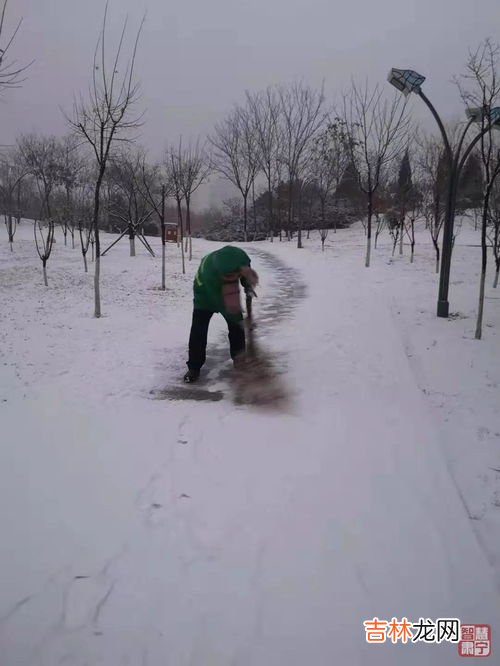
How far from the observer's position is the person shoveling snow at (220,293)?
4.31 m

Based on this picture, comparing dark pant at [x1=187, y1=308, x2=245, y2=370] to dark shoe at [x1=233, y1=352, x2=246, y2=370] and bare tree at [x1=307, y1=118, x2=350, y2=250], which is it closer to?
dark shoe at [x1=233, y1=352, x2=246, y2=370]

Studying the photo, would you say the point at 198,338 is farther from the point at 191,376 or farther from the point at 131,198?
the point at 131,198

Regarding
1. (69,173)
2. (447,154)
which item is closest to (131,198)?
(69,173)

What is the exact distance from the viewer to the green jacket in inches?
169

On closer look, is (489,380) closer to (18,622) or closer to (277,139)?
(18,622)

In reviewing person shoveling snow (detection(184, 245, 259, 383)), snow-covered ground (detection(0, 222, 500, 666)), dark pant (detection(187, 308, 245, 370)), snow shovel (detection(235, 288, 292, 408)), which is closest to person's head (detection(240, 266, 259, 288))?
person shoveling snow (detection(184, 245, 259, 383))

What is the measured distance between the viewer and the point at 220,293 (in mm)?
4473

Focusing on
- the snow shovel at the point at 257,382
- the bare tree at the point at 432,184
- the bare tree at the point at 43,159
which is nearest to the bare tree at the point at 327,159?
the bare tree at the point at 432,184

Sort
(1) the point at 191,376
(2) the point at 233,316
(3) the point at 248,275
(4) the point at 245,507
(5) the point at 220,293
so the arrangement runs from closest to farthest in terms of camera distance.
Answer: (4) the point at 245,507 < (3) the point at 248,275 < (5) the point at 220,293 < (2) the point at 233,316 < (1) the point at 191,376

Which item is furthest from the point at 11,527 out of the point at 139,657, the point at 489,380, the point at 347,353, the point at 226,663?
the point at 489,380

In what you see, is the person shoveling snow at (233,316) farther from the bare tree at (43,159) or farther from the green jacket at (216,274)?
the bare tree at (43,159)

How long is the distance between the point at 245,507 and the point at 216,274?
8.09 ft

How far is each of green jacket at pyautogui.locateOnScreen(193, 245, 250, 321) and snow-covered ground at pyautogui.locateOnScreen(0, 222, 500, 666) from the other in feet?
2.81

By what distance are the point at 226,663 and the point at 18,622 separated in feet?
3.14
